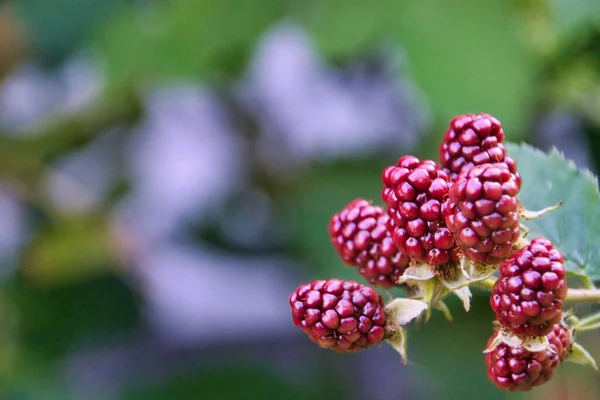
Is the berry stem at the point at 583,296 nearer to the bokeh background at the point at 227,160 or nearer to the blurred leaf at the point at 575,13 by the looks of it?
the blurred leaf at the point at 575,13

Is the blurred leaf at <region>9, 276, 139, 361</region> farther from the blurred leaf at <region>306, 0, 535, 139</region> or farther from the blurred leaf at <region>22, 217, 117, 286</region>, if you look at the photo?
the blurred leaf at <region>306, 0, 535, 139</region>

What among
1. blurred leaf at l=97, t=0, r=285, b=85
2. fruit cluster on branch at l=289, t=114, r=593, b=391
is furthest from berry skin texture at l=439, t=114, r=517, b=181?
blurred leaf at l=97, t=0, r=285, b=85

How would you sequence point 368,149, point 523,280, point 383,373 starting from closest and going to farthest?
point 523,280 → point 368,149 → point 383,373

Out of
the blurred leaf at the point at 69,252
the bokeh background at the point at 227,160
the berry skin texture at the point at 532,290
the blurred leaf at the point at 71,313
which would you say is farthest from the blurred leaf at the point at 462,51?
the blurred leaf at the point at 71,313

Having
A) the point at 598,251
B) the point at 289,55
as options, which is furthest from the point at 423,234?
the point at 289,55

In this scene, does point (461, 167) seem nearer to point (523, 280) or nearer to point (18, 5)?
point (523, 280)

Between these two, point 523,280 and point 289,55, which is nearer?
point 523,280

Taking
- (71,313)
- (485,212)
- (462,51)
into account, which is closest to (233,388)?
(71,313)

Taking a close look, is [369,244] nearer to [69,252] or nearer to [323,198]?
[323,198]
